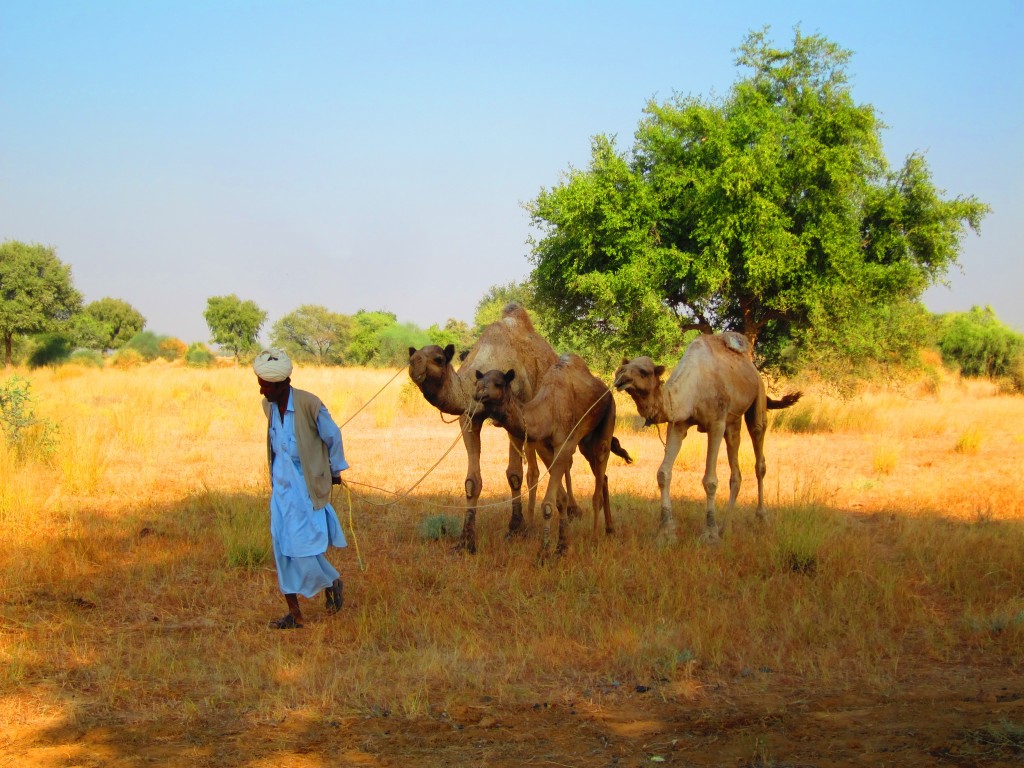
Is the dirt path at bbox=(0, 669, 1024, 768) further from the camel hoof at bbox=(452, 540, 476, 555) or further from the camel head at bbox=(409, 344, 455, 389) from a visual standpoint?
the camel head at bbox=(409, 344, 455, 389)

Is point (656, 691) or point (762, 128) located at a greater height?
point (762, 128)

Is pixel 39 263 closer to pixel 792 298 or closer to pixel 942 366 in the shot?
pixel 792 298

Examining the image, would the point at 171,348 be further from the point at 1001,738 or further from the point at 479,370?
the point at 1001,738

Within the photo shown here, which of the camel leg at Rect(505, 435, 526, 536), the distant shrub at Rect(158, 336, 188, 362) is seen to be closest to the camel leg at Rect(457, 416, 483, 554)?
the camel leg at Rect(505, 435, 526, 536)

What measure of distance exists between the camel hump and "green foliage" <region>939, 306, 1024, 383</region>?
32727mm

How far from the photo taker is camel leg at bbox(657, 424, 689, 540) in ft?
30.2

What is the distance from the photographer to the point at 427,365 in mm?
8578

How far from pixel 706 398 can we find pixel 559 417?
187 cm

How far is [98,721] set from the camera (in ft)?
17.2

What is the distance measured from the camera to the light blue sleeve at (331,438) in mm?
7051

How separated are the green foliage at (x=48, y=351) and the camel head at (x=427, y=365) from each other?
133 ft

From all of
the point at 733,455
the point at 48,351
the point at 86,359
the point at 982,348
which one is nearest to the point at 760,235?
the point at 733,455

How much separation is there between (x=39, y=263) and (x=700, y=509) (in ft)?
137

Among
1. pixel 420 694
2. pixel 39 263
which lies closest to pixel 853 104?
pixel 420 694
